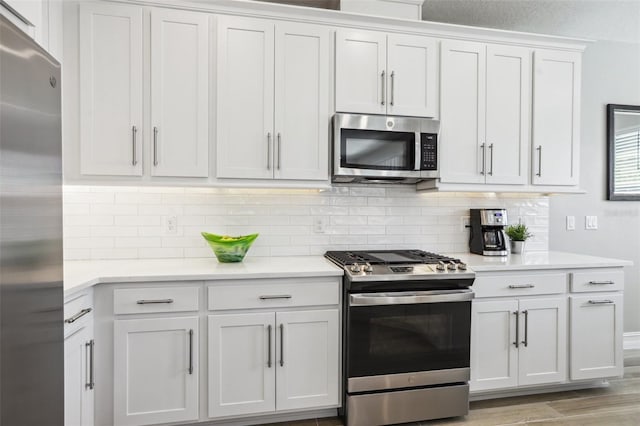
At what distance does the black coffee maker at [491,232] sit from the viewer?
2660 mm

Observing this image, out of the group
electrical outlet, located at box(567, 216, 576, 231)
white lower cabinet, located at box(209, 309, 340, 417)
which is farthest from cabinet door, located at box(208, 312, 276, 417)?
electrical outlet, located at box(567, 216, 576, 231)

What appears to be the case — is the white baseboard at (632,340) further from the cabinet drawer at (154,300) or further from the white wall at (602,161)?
the cabinet drawer at (154,300)

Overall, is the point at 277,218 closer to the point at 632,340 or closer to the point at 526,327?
the point at 526,327

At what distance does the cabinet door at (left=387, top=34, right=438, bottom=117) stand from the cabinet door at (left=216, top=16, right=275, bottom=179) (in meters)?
0.80

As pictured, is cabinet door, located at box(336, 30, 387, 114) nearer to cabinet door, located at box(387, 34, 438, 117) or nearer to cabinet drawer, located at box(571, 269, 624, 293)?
cabinet door, located at box(387, 34, 438, 117)

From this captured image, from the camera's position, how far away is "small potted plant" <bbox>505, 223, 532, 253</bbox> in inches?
109

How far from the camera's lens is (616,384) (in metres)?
2.64

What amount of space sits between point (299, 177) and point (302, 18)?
39.6 inches

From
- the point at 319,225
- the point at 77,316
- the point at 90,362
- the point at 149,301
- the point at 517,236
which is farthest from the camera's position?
the point at 517,236

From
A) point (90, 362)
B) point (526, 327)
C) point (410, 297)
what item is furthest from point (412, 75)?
point (90, 362)

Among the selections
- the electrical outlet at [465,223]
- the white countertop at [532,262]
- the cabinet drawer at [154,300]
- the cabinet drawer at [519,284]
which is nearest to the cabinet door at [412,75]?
the electrical outlet at [465,223]

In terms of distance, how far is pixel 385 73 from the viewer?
2389 millimetres

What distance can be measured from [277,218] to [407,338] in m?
1.18

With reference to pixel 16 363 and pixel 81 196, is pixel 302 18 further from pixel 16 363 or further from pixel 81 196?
pixel 16 363
